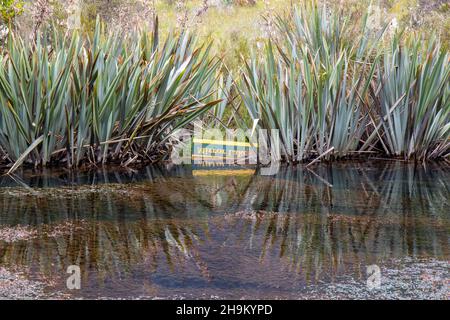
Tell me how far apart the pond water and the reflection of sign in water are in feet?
2.10

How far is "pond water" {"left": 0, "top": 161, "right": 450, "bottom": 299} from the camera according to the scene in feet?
11.0

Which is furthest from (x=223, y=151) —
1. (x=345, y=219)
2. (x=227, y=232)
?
(x=227, y=232)

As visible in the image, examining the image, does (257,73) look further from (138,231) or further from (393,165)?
(138,231)

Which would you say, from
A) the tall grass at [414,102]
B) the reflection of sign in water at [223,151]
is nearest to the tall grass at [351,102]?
the tall grass at [414,102]

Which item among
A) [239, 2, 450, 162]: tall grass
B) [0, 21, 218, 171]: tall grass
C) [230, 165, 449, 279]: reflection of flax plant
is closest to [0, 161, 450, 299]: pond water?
[230, 165, 449, 279]: reflection of flax plant

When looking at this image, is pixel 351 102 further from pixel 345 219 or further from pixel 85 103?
pixel 85 103

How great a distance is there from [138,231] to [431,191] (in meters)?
2.63

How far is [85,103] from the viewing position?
20.2 feet

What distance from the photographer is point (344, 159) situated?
23.2ft

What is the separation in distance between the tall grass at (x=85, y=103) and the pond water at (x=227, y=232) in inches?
13.6

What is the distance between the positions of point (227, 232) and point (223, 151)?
2.84m

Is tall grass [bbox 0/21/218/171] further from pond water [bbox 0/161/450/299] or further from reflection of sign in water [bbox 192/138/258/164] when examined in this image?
reflection of sign in water [bbox 192/138/258/164]

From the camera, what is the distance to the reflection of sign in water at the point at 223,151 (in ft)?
22.8

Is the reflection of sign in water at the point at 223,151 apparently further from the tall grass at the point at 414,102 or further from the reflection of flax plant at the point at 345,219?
the tall grass at the point at 414,102
